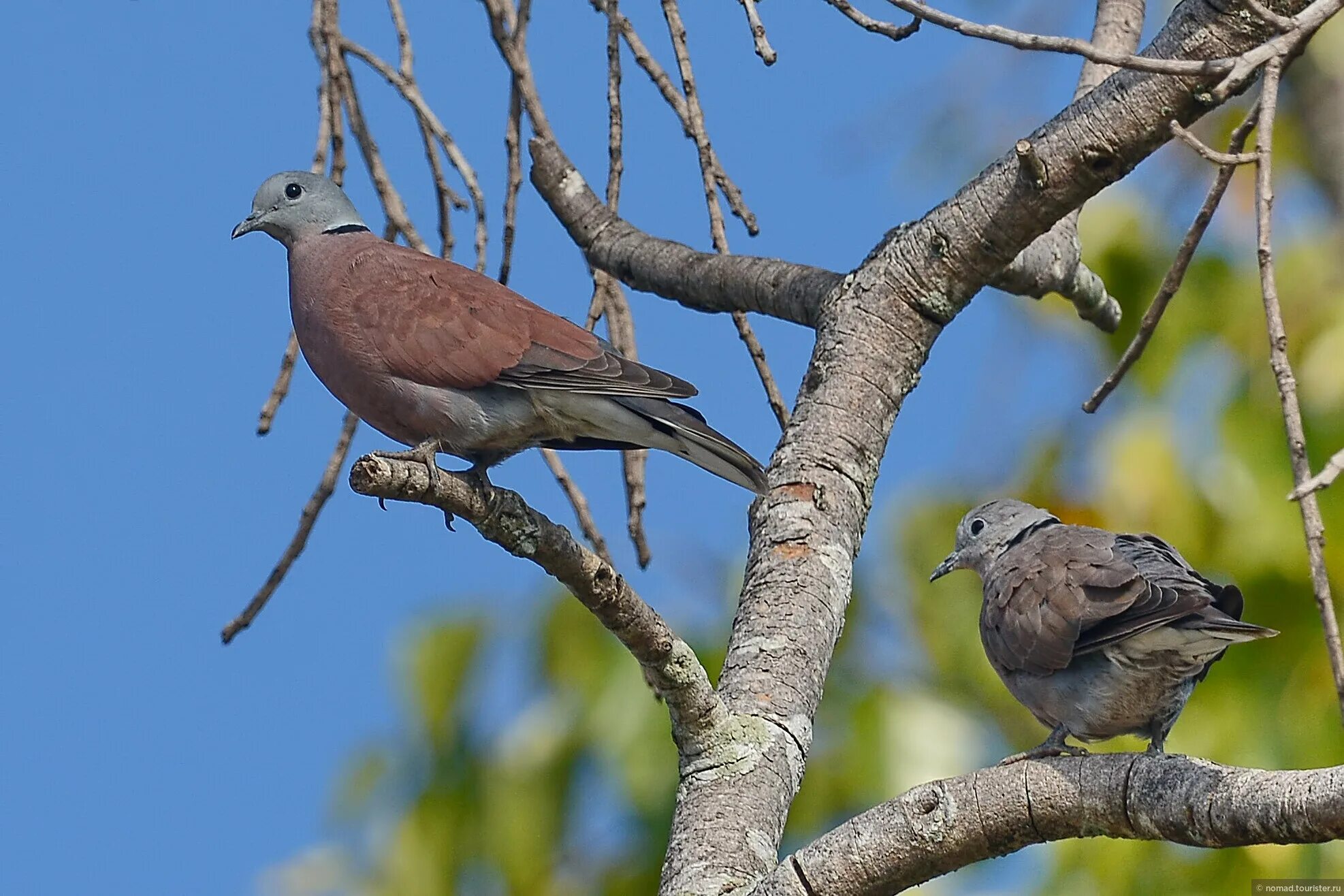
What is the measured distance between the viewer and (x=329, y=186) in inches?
157

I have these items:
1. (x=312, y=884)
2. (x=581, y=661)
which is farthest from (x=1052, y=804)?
(x=312, y=884)

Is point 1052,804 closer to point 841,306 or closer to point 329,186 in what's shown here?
point 841,306

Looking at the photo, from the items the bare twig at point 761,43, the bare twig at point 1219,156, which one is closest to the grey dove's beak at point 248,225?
the bare twig at point 761,43

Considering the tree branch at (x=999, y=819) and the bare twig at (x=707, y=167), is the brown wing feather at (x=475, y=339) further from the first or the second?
the tree branch at (x=999, y=819)

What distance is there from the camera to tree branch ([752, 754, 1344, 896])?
190 cm

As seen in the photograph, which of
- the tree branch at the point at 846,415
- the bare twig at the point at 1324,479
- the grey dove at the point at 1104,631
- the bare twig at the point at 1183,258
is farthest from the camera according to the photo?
the grey dove at the point at 1104,631

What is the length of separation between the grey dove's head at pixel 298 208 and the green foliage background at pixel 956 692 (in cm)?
118

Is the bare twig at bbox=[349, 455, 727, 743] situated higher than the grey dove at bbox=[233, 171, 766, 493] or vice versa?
the grey dove at bbox=[233, 171, 766, 493]

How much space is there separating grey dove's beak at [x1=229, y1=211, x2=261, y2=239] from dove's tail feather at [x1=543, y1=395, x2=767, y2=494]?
127 centimetres

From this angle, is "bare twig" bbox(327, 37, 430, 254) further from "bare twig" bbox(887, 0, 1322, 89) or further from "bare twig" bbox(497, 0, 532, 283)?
"bare twig" bbox(887, 0, 1322, 89)

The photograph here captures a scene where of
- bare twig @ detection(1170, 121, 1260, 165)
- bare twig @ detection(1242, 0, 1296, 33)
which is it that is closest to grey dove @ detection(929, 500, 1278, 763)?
bare twig @ detection(1170, 121, 1260, 165)

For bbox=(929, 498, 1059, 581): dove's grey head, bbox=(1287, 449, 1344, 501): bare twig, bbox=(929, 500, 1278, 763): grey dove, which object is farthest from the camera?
bbox=(929, 498, 1059, 581): dove's grey head

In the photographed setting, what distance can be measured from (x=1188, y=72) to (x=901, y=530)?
2.67m

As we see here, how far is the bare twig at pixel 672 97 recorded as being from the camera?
3.00 metres
